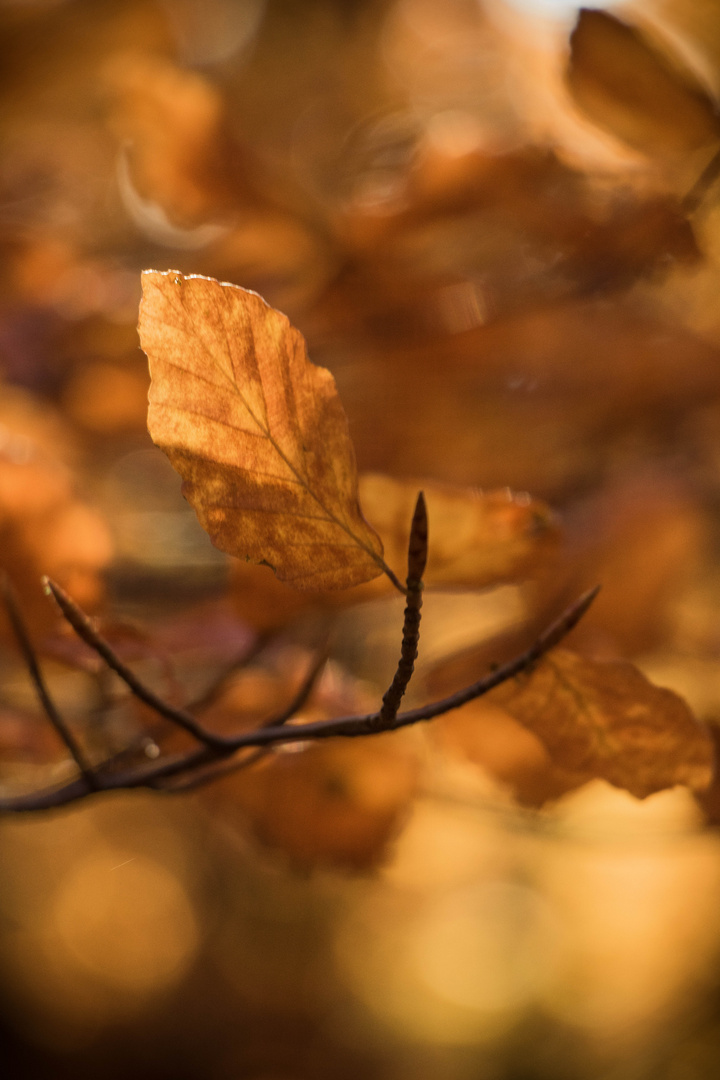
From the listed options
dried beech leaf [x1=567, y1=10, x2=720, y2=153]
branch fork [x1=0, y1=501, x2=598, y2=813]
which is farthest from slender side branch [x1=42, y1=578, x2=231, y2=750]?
dried beech leaf [x1=567, y1=10, x2=720, y2=153]

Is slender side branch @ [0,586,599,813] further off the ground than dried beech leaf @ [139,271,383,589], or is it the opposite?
dried beech leaf @ [139,271,383,589]

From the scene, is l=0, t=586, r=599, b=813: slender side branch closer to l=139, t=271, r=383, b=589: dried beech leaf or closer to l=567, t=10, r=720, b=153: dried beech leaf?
l=139, t=271, r=383, b=589: dried beech leaf

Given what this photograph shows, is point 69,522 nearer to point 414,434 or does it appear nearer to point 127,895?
point 414,434

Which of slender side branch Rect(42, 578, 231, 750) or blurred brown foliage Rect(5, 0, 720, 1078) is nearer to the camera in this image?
slender side branch Rect(42, 578, 231, 750)

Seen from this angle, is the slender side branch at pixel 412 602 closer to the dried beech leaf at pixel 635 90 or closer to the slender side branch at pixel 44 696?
the slender side branch at pixel 44 696

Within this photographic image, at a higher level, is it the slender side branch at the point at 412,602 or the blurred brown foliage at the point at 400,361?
the slender side branch at the point at 412,602

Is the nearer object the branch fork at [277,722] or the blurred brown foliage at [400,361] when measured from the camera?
the branch fork at [277,722]

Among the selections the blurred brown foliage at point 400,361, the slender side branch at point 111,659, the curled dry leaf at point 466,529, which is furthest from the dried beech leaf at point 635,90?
the slender side branch at point 111,659
